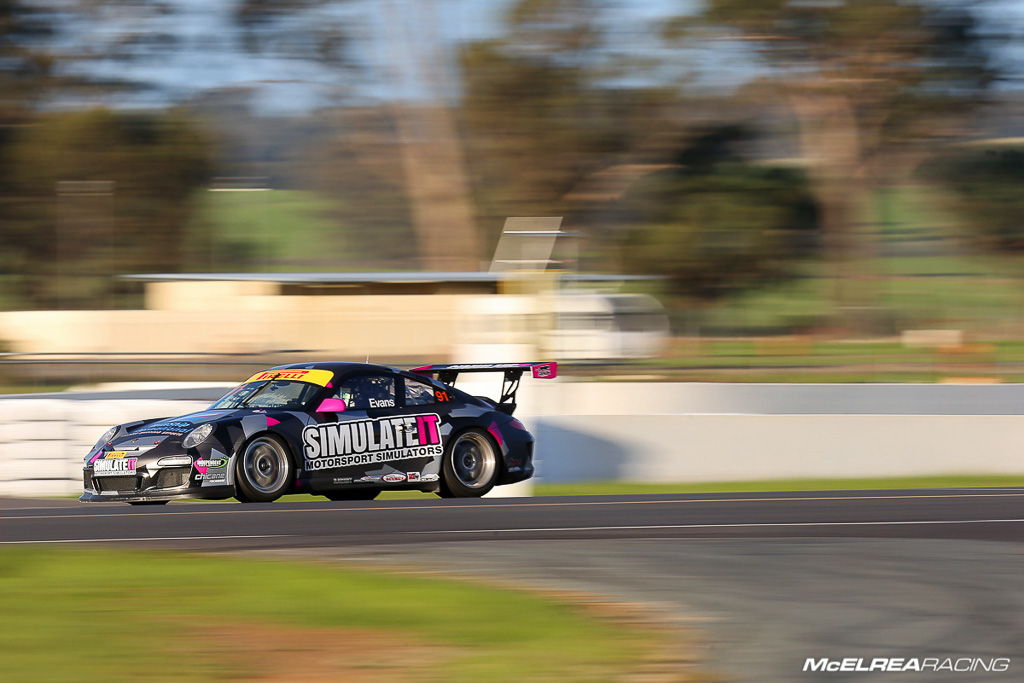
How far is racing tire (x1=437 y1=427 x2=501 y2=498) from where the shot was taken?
42.5 ft

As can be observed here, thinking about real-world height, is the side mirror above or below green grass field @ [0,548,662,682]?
above

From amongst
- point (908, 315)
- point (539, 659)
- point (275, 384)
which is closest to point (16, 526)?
point (275, 384)

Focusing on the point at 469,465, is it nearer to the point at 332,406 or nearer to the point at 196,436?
the point at 332,406

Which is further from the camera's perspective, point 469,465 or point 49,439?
point 49,439

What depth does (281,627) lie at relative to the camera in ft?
21.5

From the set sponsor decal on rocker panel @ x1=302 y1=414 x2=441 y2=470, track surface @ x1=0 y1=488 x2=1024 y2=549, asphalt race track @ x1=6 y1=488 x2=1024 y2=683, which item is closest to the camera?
asphalt race track @ x1=6 y1=488 x2=1024 y2=683

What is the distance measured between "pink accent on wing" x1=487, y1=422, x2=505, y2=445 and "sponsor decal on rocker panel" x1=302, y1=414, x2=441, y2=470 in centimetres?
51

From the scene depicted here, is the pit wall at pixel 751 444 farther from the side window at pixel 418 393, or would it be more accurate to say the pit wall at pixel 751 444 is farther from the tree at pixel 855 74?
the tree at pixel 855 74

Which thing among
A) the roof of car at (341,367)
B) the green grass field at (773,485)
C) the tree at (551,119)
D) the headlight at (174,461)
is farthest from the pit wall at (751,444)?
the tree at (551,119)

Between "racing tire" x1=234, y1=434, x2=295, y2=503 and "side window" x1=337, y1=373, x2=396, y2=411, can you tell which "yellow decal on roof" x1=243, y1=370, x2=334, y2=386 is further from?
"racing tire" x1=234, y1=434, x2=295, y2=503

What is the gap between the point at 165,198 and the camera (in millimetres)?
48312

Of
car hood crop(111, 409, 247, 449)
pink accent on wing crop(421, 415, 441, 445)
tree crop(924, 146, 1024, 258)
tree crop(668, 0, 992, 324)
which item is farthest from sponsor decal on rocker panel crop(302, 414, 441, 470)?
tree crop(924, 146, 1024, 258)

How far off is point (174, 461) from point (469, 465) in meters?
2.62

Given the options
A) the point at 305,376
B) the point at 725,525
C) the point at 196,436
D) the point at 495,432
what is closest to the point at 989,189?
the point at 495,432
